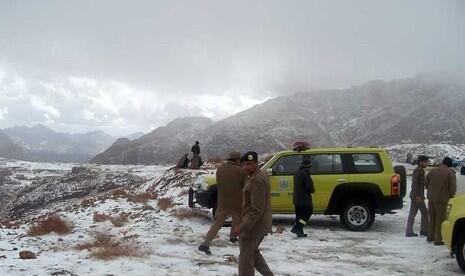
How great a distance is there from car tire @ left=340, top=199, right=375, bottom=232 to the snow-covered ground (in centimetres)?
20

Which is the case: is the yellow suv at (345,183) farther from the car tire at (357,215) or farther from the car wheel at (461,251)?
the car wheel at (461,251)

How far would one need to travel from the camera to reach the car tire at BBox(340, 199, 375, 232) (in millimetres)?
12406

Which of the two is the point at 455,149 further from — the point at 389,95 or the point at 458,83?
the point at 389,95

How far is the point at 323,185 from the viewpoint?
12.5 metres

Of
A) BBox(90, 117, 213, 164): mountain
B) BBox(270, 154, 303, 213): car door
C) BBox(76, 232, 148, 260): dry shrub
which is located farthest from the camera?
BBox(90, 117, 213, 164): mountain

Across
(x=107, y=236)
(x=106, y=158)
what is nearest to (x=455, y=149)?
(x=107, y=236)

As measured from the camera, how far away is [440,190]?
34.6 feet

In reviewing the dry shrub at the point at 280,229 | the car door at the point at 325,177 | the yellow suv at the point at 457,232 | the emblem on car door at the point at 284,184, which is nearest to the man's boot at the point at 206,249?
the dry shrub at the point at 280,229

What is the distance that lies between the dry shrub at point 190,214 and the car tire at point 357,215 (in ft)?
12.3

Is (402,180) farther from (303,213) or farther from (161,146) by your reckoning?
(161,146)

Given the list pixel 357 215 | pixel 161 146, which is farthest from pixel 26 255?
pixel 161 146

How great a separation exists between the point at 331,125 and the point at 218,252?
547 feet

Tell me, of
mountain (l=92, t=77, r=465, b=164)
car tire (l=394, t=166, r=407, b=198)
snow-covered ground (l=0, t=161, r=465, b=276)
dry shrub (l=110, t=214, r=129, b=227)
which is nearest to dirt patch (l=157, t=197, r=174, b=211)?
snow-covered ground (l=0, t=161, r=465, b=276)

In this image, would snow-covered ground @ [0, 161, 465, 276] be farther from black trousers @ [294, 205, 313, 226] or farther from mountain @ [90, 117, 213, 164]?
mountain @ [90, 117, 213, 164]
